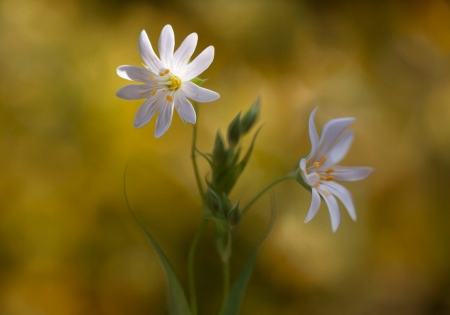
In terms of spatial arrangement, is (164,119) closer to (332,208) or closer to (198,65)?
(198,65)

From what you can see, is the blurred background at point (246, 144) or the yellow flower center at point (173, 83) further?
the blurred background at point (246, 144)

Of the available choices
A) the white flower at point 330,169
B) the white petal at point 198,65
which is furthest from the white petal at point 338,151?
the white petal at point 198,65

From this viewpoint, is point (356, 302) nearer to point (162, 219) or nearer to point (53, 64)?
point (162, 219)

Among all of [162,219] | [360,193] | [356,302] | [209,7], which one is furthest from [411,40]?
[162,219]

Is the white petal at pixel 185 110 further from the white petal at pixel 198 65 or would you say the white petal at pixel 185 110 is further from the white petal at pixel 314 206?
the white petal at pixel 314 206

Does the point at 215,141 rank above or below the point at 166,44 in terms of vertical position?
below

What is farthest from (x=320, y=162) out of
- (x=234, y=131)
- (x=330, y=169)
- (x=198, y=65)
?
(x=198, y=65)

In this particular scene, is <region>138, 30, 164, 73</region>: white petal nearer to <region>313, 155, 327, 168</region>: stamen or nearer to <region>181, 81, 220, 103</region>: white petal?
<region>181, 81, 220, 103</region>: white petal
